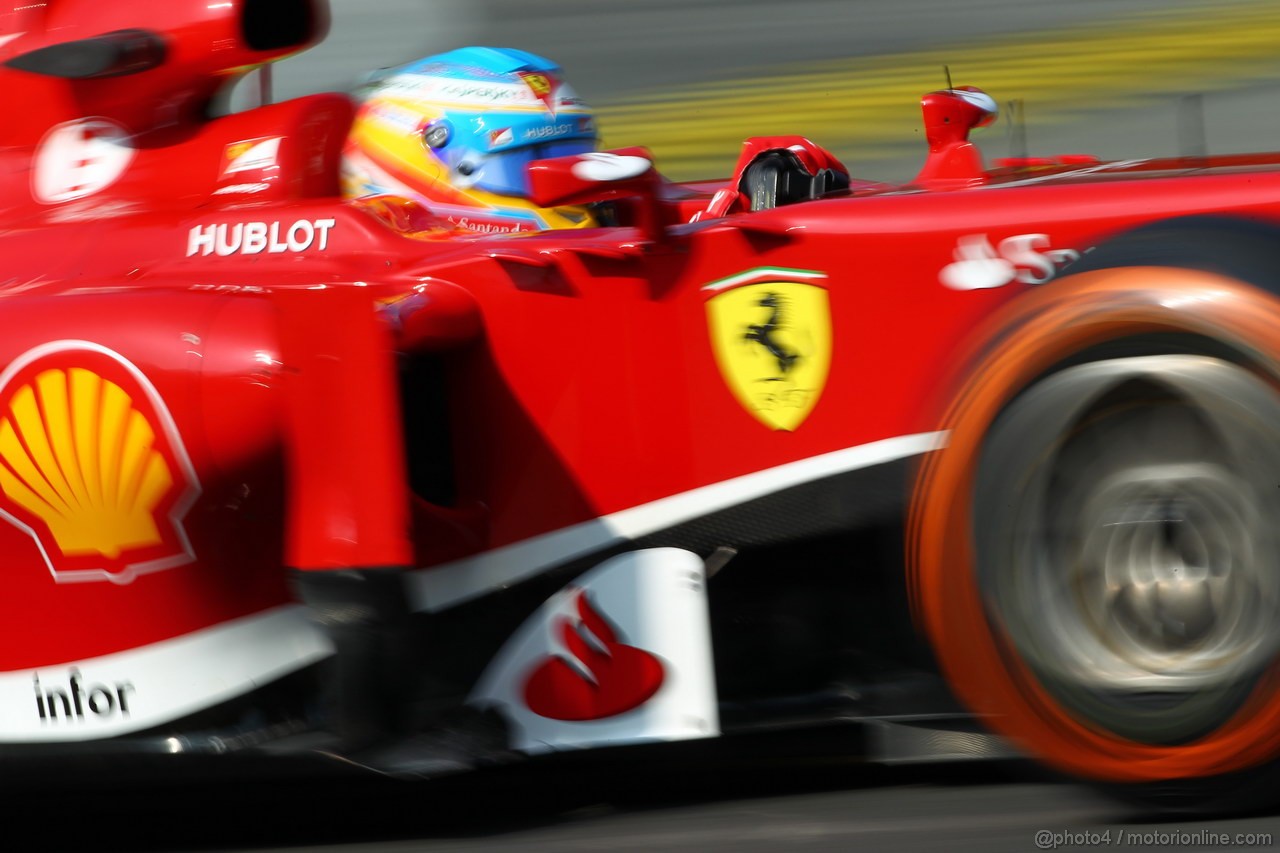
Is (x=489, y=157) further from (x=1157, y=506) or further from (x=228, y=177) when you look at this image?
(x=1157, y=506)

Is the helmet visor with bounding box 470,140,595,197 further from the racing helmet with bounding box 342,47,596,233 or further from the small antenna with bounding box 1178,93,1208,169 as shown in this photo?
the small antenna with bounding box 1178,93,1208,169

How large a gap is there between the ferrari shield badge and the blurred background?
16.3 feet

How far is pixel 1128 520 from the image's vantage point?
2.31m

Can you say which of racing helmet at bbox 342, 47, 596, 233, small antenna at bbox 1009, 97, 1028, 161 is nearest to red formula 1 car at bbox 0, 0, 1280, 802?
racing helmet at bbox 342, 47, 596, 233

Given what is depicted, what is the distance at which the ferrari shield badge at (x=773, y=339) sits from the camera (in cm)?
250

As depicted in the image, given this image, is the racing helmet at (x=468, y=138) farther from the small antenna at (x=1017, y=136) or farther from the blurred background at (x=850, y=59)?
the blurred background at (x=850, y=59)

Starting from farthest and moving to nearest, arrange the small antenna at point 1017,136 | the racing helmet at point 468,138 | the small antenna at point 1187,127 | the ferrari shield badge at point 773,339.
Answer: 1. the small antenna at point 1187,127
2. the small antenna at point 1017,136
3. the racing helmet at point 468,138
4. the ferrari shield badge at point 773,339

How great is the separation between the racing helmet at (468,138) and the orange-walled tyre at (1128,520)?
3.82ft

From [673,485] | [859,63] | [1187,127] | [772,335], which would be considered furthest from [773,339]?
[859,63]

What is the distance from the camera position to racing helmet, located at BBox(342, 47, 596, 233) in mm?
3244

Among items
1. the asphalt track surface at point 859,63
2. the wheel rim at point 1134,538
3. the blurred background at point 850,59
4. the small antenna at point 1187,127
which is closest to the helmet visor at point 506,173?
the wheel rim at point 1134,538

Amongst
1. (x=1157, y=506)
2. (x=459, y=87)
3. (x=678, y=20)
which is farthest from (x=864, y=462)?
(x=678, y=20)

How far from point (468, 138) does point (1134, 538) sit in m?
1.54

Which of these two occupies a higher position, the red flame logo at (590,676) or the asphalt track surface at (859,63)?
the asphalt track surface at (859,63)
